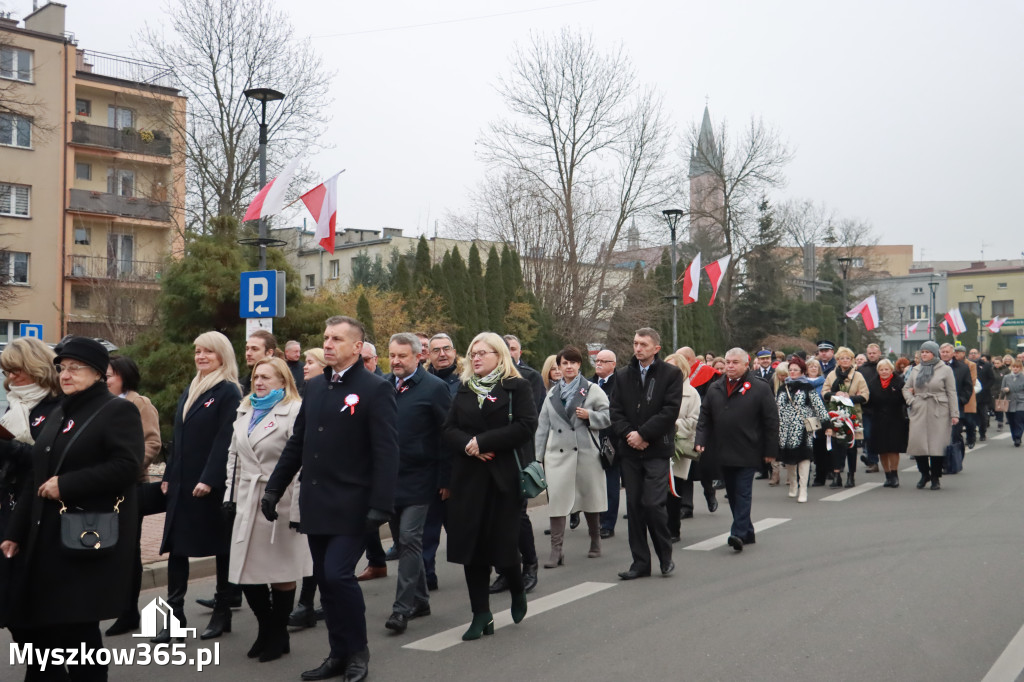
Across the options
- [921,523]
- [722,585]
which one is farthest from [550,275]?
[722,585]

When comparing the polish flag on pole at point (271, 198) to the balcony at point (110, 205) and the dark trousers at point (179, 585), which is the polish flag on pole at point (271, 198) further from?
the balcony at point (110, 205)

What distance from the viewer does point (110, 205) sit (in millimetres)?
44875

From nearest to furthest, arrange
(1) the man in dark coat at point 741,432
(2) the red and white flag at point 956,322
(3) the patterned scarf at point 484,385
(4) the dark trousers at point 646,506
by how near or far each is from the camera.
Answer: (3) the patterned scarf at point 484,385 < (4) the dark trousers at point 646,506 < (1) the man in dark coat at point 741,432 < (2) the red and white flag at point 956,322

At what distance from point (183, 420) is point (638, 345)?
365 centimetres

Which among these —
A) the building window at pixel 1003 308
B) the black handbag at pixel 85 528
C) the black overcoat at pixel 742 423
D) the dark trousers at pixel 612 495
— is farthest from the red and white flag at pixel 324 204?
the building window at pixel 1003 308

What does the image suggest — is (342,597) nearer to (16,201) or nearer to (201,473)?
(201,473)

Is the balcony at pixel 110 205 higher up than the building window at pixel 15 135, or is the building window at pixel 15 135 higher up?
the building window at pixel 15 135

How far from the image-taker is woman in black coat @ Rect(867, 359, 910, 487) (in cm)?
1477

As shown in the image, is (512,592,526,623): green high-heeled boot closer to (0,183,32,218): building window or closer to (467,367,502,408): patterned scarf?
(467,367,502,408): patterned scarf

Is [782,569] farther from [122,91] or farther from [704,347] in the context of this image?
[704,347]

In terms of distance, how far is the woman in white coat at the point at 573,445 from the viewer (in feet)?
29.8

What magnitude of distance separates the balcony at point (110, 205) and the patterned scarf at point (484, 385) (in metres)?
38.8

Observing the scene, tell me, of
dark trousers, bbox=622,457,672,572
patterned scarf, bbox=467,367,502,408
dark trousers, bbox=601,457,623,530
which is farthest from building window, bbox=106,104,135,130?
patterned scarf, bbox=467,367,502,408

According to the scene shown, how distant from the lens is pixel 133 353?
1609 cm
